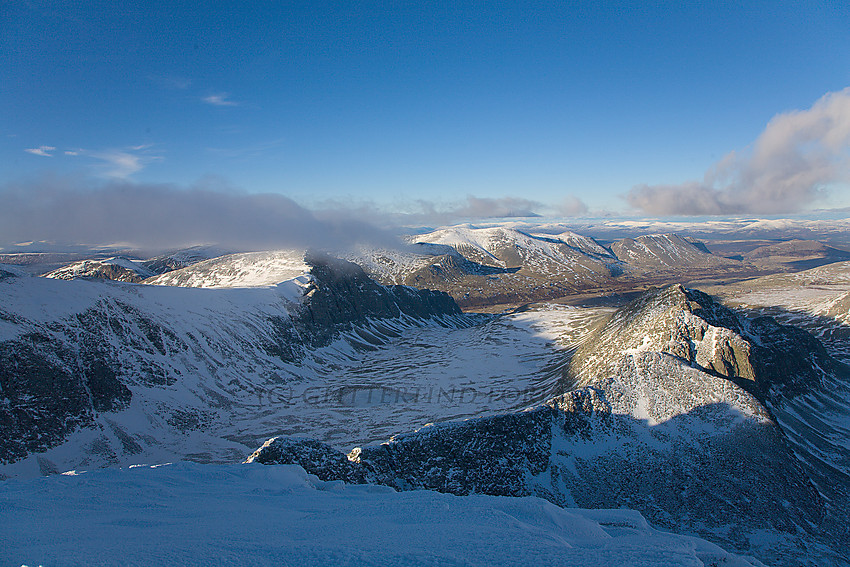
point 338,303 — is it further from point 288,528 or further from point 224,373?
point 288,528

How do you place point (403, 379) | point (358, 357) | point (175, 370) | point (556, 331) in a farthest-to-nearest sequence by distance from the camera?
point (556, 331)
point (358, 357)
point (403, 379)
point (175, 370)

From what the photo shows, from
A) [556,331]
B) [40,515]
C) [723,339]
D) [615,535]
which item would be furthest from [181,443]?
[556,331]

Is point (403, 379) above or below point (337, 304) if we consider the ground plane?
below

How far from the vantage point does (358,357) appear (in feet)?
455

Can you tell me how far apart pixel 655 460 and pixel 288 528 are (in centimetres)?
4587

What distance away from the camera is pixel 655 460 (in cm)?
4466

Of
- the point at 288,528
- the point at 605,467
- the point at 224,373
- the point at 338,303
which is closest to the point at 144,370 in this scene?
the point at 224,373

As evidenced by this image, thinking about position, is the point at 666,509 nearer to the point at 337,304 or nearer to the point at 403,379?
the point at 403,379

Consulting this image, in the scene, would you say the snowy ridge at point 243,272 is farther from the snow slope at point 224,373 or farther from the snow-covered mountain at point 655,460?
the snow-covered mountain at point 655,460

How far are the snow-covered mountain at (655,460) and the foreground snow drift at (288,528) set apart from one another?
14031 millimetres

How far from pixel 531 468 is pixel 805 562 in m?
25.1

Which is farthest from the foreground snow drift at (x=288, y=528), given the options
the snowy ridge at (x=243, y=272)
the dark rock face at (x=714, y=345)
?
the snowy ridge at (x=243, y=272)

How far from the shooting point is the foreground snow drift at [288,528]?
12.9 m

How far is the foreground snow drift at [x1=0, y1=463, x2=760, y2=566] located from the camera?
42.4 feet
